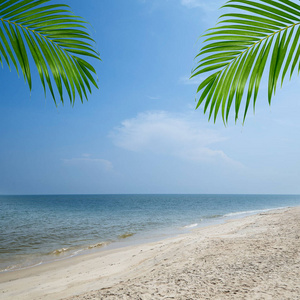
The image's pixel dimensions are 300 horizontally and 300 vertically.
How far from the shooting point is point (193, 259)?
648 centimetres

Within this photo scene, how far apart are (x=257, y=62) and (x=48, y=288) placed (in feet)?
25.0

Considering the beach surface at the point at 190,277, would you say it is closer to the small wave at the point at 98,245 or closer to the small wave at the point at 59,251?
the small wave at the point at 59,251

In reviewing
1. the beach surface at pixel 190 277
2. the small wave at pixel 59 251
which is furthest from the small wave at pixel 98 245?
the beach surface at pixel 190 277

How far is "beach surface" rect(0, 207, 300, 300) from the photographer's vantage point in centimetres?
430

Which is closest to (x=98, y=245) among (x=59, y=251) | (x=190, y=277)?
(x=59, y=251)

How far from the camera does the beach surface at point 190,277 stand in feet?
14.1

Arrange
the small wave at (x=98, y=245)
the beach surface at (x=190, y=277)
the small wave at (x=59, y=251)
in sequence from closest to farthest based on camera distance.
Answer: the beach surface at (x=190, y=277)
the small wave at (x=59, y=251)
the small wave at (x=98, y=245)

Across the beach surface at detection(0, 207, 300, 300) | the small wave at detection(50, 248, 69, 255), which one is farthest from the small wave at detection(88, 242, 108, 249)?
the beach surface at detection(0, 207, 300, 300)

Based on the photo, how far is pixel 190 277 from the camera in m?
5.01

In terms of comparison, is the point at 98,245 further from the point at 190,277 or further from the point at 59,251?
the point at 190,277

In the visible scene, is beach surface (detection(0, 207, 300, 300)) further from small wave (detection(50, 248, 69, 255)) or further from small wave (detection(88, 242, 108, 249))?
small wave (detection(88, 242, 108, 249))

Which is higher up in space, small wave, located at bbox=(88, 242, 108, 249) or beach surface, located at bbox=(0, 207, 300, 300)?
beach surface, located at bbox=(0, 207, 300, 300)

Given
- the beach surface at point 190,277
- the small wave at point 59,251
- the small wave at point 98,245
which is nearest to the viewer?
the beach surface at point 190,277

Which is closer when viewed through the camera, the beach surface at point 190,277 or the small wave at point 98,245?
the beach surface at point 190,277
